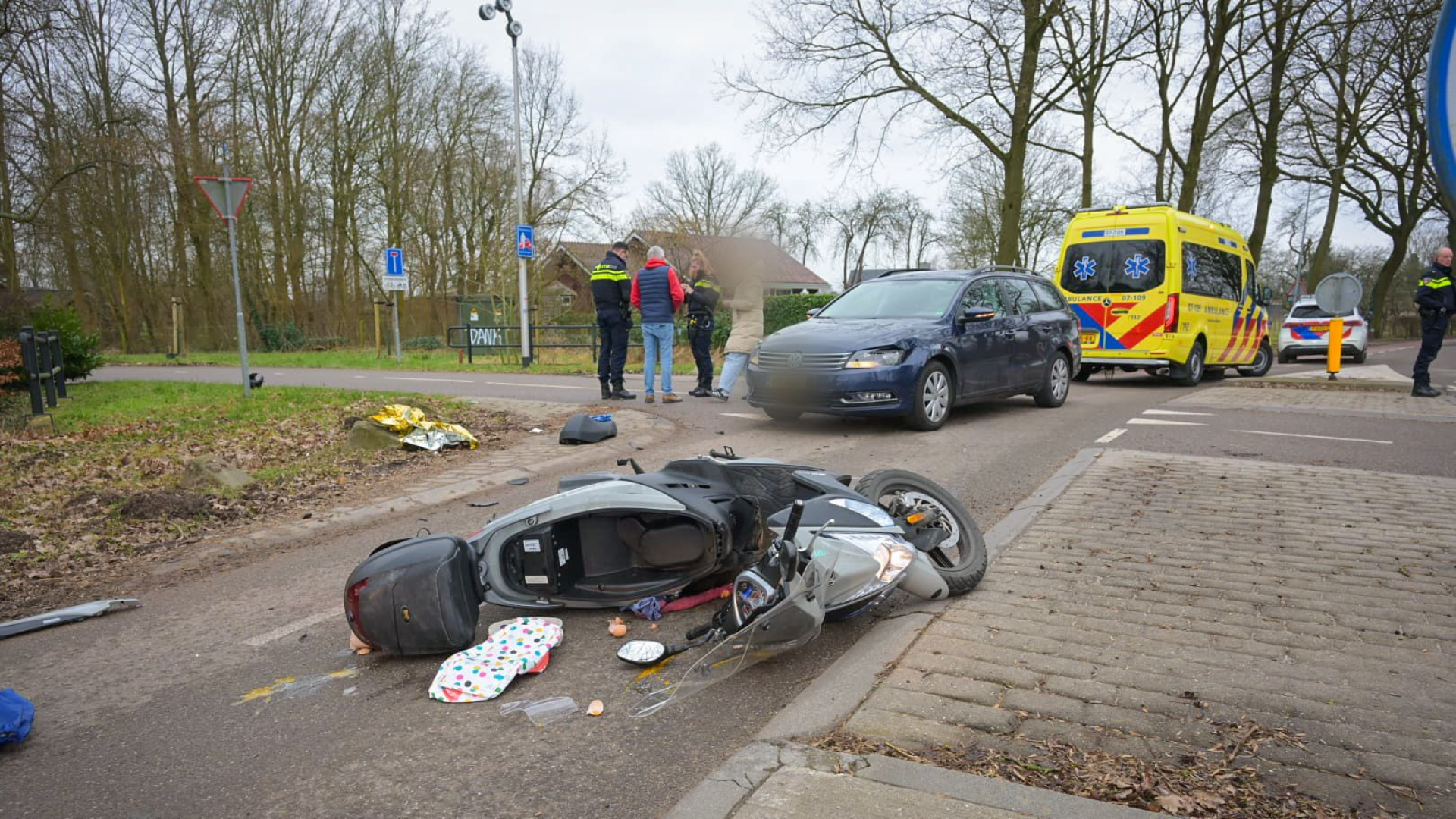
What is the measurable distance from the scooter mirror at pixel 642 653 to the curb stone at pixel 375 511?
3.12 m

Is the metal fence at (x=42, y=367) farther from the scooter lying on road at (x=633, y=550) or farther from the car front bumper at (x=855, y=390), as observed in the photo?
the scooter lying on road at (x=633, y=550)

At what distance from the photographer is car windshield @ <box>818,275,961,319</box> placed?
8977mm

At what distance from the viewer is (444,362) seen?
70.6 feet

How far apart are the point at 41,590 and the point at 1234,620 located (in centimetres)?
577

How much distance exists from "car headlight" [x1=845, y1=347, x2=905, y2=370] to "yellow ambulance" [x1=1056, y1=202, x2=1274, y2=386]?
6316 millimetres

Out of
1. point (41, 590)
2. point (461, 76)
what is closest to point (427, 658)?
point (41, 590)

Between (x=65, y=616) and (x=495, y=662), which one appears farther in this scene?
(x=65, y=616)

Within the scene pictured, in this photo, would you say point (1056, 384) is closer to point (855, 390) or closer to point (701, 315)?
point (855, 390)

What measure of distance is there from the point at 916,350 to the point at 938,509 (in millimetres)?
4398

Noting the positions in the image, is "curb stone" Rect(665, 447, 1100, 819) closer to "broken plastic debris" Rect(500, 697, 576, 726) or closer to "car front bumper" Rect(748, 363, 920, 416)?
"broken plastic debris" Rect(500, 697, 576, 726)

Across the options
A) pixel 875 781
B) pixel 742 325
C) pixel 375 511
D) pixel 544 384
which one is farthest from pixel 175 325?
pixel 875 781

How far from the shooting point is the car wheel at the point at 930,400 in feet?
27.1

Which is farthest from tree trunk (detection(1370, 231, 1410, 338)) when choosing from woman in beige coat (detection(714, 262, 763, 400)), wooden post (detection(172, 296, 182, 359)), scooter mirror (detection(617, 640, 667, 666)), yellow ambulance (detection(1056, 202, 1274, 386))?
wooden post (detection(172, 296, 182, 359))

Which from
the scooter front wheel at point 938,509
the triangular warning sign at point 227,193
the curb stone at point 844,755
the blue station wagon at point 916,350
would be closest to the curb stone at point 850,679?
the curb stone at point 844,755
